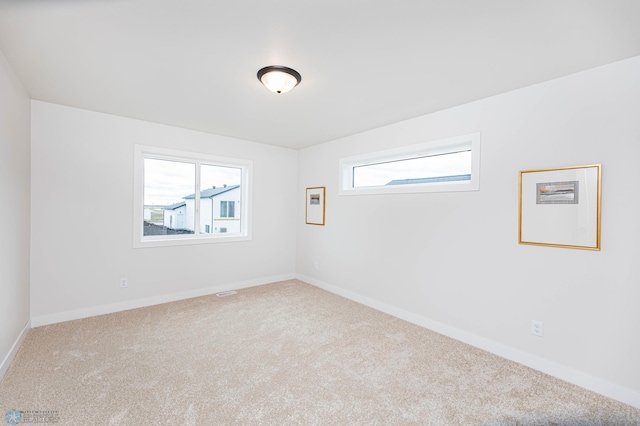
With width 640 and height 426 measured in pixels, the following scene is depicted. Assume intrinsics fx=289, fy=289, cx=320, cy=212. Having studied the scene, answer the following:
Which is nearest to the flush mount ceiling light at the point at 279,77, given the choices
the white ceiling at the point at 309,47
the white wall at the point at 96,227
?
the white ceiling at the point at 309,47

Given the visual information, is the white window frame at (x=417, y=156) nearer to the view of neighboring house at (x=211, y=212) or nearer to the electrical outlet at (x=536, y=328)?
the electrical outlet at (x=536, y=328)

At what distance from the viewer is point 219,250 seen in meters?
4.43

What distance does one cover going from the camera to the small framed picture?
474cm

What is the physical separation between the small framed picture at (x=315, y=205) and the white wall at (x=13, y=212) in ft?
11.4

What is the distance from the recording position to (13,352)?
2428 millimetres

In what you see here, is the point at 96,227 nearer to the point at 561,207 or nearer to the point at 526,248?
the point at 526,248

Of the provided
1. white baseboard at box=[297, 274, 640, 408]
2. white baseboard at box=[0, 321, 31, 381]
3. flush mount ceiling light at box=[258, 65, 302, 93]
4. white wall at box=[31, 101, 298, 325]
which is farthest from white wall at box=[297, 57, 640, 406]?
white baseboard at box=[0, 321, 31, 381]

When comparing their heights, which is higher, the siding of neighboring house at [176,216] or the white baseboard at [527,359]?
the siding of neighboring house at [176,216]

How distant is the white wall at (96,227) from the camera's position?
10.2 ft

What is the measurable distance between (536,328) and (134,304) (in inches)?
171

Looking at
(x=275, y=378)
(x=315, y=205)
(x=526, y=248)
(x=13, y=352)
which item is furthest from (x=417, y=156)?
(x=13, y=352)

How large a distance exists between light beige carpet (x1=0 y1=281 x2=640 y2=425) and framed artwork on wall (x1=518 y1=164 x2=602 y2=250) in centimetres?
111

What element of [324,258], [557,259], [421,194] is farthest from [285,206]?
[557,259]

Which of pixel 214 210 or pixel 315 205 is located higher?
pixel 315 205
